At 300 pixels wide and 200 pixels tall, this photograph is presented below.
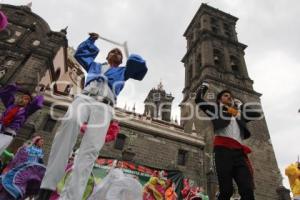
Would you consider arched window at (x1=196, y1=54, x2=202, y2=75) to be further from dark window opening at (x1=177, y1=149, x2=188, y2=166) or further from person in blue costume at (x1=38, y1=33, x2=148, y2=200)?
person in blue costume at (x1=38, y1=33, x2=148, y2=200)

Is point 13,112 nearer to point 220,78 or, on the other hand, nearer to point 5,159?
point 5,159

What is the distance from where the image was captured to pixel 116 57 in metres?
4.70

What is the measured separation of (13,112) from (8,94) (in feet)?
2.18

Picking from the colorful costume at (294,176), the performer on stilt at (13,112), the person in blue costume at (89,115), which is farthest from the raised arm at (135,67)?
the colorful costume at (294,176)

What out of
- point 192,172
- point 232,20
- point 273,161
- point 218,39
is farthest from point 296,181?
point 232,20

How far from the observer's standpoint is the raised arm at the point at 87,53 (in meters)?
4.55

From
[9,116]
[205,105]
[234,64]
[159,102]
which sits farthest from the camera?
[159,102]

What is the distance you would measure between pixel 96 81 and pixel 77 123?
3.11 feet

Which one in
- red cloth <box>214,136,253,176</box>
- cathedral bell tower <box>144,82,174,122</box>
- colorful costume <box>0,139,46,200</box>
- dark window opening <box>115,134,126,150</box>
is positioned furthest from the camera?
cathedral bell tower <box>144,82,174,122</box>

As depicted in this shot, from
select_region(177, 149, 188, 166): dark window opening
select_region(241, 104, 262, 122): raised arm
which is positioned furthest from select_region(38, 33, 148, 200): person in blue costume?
select_region(177, 149, 188, 166): dark window opening

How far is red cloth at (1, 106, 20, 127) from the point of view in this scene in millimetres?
5625

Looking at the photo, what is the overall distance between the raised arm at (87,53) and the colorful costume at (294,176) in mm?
5604

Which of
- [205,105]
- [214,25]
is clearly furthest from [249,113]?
[214,25]

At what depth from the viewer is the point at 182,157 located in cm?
1853
